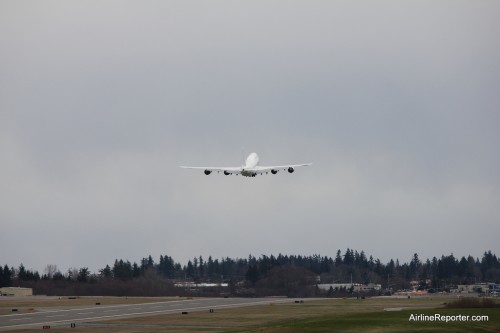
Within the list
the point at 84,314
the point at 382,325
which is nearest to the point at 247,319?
the point at 382,325

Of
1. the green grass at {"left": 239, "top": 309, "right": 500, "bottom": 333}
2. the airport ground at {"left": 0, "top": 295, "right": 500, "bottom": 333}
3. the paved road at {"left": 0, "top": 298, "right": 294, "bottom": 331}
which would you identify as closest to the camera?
the green grass at {"left": 239, "top": 309, "right": 500, "bottom": 333}

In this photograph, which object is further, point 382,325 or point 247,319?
point 247,319

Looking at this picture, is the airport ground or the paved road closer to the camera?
the airport ground

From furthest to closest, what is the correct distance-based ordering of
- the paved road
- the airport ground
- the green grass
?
the paved road
the airport ground
the green grass

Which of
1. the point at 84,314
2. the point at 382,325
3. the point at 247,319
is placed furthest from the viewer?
the point at 84,314

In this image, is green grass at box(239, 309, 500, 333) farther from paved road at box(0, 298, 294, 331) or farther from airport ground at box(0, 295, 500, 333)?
paved road at box(0, 298, 294, 331)

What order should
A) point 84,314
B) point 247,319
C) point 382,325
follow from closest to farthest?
point 382,325, point 247,319, point 84,314

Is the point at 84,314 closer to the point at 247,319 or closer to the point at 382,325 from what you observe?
the point at 247,319

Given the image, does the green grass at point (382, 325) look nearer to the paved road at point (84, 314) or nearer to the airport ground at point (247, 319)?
the airport ground at point (247, 319)

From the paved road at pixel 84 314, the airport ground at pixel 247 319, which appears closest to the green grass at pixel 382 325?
the airport ground at pixel 247 319

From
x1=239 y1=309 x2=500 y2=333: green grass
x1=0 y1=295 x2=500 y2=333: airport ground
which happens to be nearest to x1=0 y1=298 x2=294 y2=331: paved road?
x1=0 y1=295 x2=500 y2=333: airport ground

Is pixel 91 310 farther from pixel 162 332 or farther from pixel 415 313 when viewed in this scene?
pixel 415 313

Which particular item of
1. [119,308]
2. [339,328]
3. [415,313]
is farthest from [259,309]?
[339,328]

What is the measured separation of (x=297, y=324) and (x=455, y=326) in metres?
18.9
